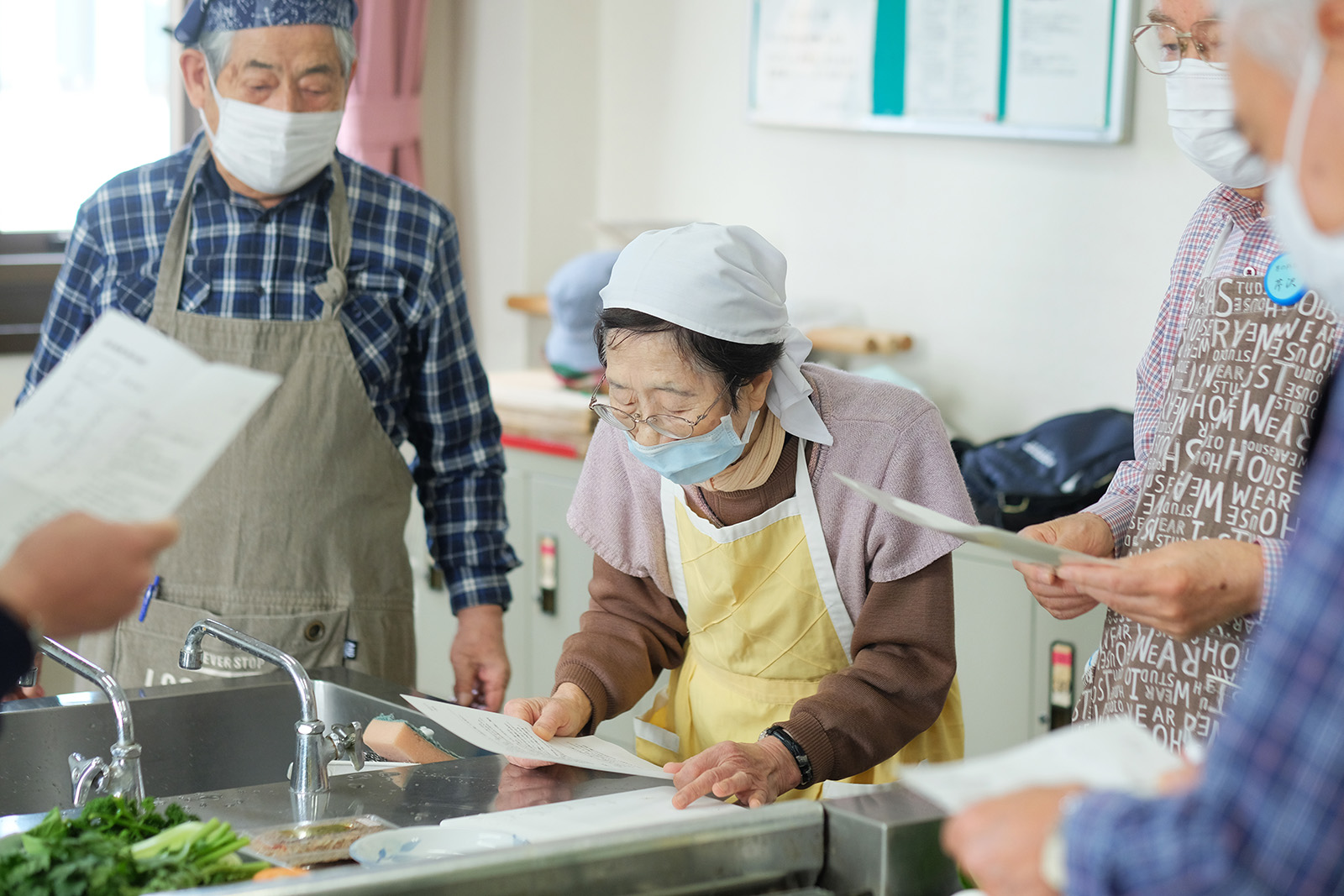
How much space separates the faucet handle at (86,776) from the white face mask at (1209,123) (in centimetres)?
143

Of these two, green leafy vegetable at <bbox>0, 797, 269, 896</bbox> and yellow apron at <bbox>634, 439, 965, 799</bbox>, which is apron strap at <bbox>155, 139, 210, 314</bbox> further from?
green leafy vegetable at <bbox>0, 797, 269, 896</bbox>

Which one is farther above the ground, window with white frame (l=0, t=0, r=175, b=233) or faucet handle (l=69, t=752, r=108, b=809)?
window with white frame (l=0, t=0, r=175, b=233)

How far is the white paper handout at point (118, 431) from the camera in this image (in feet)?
2.78

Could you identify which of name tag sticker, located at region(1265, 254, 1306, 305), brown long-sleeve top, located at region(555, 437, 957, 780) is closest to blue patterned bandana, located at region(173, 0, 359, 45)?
brown long-sleeve top, located at region(555, 437, 957, 780)

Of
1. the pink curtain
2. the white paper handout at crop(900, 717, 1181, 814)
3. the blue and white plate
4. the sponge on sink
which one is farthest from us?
the pink curtain

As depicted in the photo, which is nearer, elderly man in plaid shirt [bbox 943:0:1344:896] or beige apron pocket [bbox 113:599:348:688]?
elderly man in plaid shirt [bbox 943:0:1344:896]

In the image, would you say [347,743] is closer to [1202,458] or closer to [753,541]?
[753,541]

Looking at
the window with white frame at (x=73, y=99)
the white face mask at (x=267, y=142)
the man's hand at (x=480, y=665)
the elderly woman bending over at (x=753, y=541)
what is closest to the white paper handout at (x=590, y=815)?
the elderly woman bending over at (x=753, y=541)

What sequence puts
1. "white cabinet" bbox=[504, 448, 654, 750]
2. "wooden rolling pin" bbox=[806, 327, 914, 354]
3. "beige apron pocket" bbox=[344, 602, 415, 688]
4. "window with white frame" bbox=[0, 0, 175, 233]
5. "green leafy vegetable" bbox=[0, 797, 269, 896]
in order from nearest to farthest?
"green leafy vegetable" bbox=[0, 797, 269, 896]
"beige apron pocket" bbox=[344, 602, 415, 688]
"wooden rolling pin" bbox=[806, 327, 914, 354]
"white cabinet" bbox=[504, 448, 654, 750]
"window with white frame" bbox=[0, 0, 175, 233]

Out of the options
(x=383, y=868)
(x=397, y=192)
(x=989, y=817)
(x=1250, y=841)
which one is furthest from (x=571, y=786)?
(x=397, y=192)

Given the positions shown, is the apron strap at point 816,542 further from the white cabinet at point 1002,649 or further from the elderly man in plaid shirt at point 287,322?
the white cabinet at point 1002,649

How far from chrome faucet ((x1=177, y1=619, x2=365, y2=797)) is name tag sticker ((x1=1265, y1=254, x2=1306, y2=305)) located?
113 centimetres

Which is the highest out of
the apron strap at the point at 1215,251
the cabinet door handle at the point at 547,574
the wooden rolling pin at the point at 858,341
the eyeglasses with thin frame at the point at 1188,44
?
the eyeglasses with thin frame at the point at 1188,44

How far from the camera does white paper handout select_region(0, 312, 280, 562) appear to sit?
848mm
